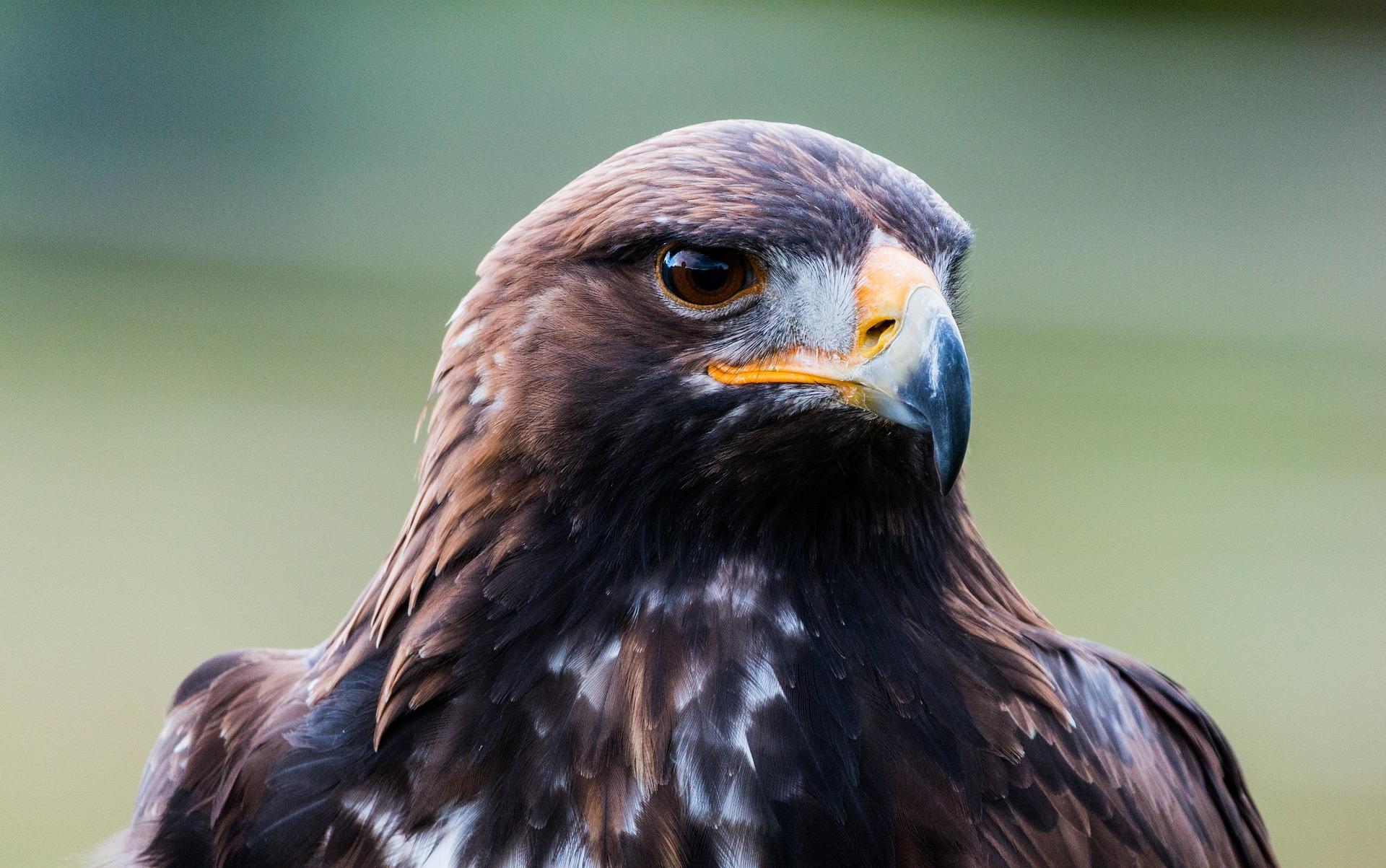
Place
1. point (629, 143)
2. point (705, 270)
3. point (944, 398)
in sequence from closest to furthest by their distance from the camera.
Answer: point (944, 398)
point (705, 270)
point (629, 143)

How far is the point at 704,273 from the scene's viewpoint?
1438mm

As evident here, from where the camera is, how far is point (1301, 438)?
30.5 ft

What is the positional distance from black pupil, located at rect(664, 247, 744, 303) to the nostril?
0.51ft

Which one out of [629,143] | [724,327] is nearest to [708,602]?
[724,327]

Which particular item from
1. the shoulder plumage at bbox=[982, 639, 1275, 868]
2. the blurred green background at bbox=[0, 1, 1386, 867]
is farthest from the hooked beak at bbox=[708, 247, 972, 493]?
the blurred green background at bbox=[0, 1, 1386, 867]

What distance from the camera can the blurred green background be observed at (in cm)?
697

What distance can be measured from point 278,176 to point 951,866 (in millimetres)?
9073

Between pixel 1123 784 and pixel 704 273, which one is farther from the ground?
pixel 704 273

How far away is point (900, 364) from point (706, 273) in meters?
0.24

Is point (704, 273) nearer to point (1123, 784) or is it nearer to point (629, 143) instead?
point (1123, 784)

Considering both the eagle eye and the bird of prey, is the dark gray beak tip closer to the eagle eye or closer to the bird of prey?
the bird of prey

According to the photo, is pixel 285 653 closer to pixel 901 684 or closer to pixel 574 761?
pixel 574 761

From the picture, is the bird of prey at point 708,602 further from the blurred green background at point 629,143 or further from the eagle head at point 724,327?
the blurred green background at point 629,143

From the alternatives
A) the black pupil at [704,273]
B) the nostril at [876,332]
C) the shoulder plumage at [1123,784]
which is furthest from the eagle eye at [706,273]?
the shoulder plumage at [1123,784]
